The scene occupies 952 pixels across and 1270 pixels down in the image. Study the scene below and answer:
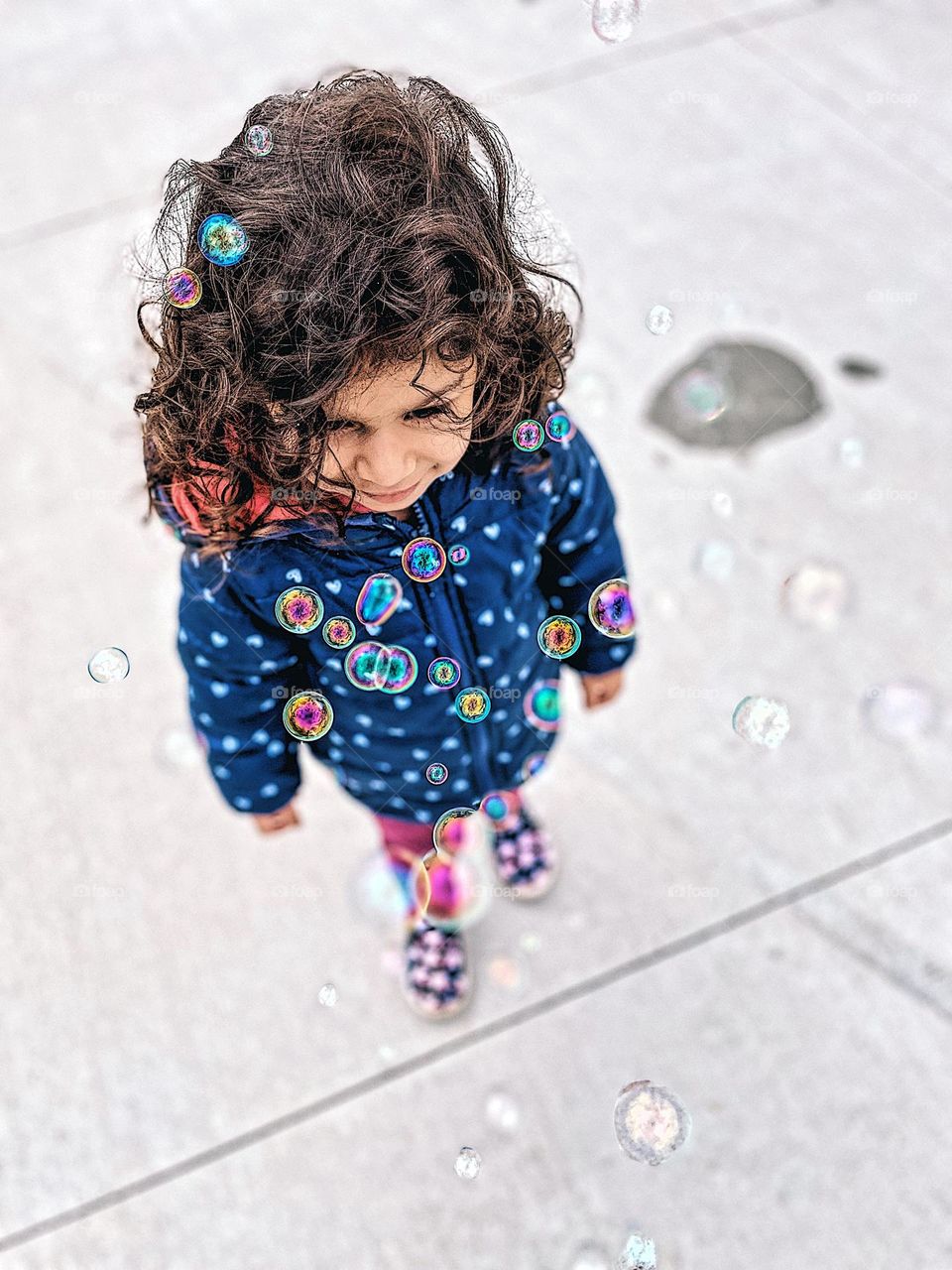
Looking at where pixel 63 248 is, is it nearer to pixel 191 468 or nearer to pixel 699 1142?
pixel 191 468

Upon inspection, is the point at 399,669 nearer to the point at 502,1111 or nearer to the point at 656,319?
the point at 656,319

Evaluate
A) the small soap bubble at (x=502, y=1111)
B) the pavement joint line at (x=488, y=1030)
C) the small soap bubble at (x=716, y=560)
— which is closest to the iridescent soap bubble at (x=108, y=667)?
the pavement joint line at (x=488, y=1030)

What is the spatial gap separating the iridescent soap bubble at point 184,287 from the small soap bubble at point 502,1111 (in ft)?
4.43

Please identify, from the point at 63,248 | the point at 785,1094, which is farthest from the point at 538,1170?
the point at 63,248

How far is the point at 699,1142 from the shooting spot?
1831 mm

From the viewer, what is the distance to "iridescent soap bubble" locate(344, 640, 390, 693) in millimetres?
1471

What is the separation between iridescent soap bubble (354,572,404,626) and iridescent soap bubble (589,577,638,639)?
336 millimetres

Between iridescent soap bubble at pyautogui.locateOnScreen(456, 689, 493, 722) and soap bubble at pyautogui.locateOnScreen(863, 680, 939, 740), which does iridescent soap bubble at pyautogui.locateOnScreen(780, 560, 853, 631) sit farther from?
iridescent soap bubble at pyautogui.locateOnScreen(456, 689, 493, 722)

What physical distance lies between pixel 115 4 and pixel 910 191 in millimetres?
2716

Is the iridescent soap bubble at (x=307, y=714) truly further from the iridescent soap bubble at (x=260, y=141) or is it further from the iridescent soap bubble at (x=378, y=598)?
the iridescent soap bubble at (x=260, y=141)

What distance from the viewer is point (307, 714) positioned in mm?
1557

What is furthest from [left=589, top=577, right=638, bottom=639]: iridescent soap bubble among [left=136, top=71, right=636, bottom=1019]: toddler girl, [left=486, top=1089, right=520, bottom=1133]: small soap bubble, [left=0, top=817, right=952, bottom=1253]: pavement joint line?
[left=486, top=1089, right=520, bottom=1133]: small soap bubble

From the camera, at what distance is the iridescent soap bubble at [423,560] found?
1422 mm

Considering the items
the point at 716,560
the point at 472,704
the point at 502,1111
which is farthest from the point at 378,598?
the point at 716,560
